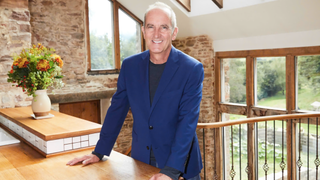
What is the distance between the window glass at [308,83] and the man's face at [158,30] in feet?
15.2

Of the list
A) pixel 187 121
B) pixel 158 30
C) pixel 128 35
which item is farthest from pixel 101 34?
pixel 187 121

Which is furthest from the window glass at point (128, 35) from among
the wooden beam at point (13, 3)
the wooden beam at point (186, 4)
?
the wooden beam at point (13, 3)

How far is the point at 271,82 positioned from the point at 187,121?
16.5 ft

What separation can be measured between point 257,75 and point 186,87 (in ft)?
16.9

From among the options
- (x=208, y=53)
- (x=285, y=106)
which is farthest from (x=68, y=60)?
(x=285, y=106)

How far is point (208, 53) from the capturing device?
687cm

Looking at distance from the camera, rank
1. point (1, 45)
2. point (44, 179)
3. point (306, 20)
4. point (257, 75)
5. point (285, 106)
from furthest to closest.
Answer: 1. point (257, 75)
2. point (285, 106)
3. point (306, 20)
4. point (1, 45)
5. point (44, 179)

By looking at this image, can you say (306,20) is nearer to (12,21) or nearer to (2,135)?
(12,21)

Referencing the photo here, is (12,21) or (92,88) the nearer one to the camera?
(12,21)

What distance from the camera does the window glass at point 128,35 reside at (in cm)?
698

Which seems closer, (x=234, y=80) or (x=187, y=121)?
(x=187, y=121)

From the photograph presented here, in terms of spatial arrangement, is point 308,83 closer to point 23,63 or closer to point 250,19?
point 250,19

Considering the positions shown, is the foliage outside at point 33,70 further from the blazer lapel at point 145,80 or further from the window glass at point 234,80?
the window glass at point 234,80

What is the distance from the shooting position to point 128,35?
7082mm
